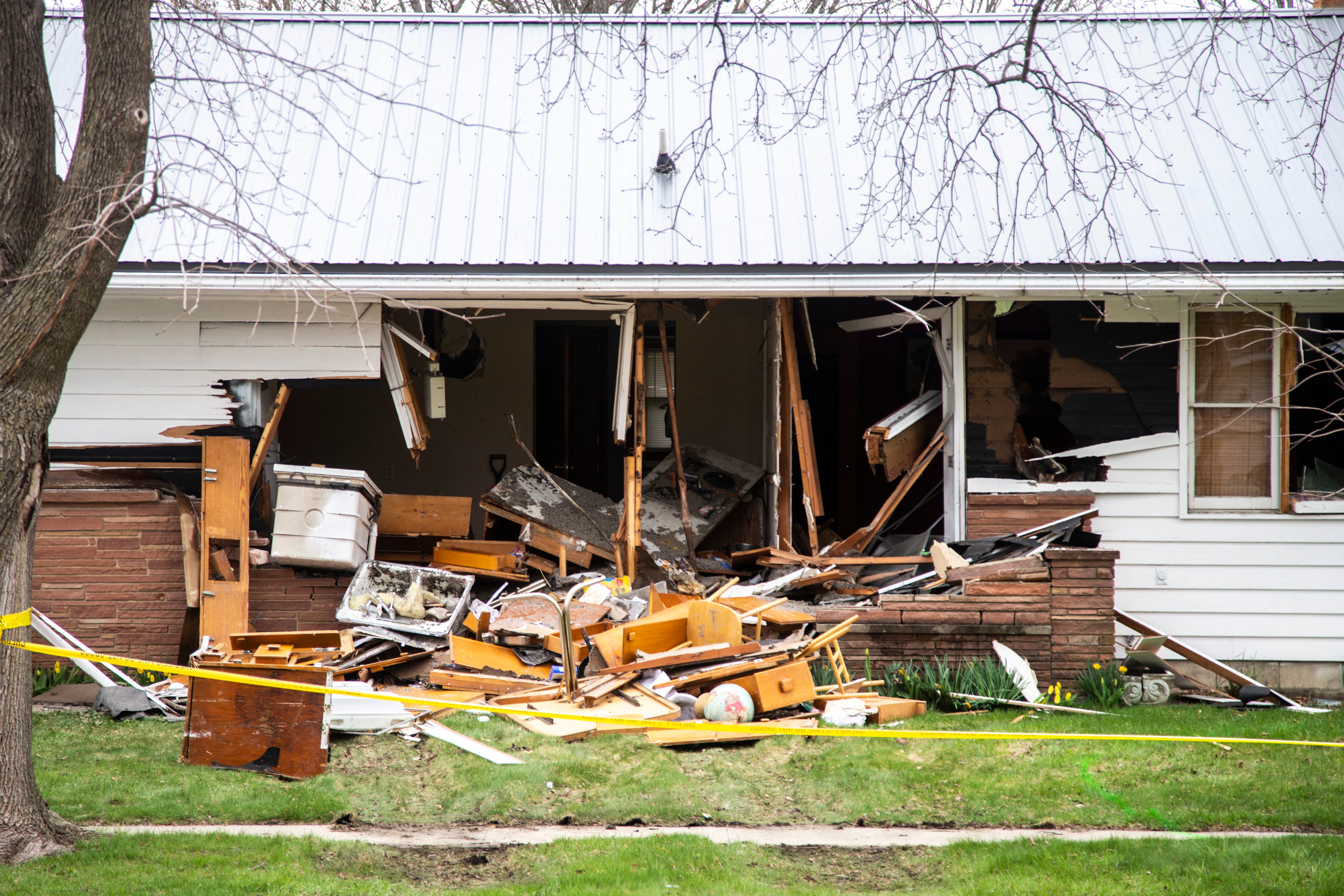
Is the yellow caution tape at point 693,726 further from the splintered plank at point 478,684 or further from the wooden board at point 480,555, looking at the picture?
the wooden board at point 480,555

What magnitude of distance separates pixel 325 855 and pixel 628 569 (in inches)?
166

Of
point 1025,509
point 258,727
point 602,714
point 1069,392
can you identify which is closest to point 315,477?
point 258,727

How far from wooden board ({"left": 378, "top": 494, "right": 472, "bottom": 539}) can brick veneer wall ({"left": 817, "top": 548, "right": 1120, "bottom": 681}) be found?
11.6 ft

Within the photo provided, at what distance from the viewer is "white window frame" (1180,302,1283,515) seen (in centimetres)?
837

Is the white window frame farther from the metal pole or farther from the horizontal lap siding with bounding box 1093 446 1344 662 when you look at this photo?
the metal pole

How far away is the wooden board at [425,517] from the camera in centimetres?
898

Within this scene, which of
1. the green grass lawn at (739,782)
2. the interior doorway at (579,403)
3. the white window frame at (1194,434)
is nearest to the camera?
the green grass lawn at (739,782)

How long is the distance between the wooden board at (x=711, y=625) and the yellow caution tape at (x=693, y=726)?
79 cm

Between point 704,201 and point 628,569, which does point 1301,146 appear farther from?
point 628,569

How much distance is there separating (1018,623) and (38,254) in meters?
6.64

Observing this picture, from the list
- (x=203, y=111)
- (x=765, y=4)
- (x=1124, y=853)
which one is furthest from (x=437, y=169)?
(x=1124, y=853)

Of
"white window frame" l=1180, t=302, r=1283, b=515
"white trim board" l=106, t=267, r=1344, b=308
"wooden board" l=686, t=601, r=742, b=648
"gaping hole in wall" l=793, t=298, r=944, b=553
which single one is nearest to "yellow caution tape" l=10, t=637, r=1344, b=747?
"wooden board" l=686, t=601, r=742, b=648

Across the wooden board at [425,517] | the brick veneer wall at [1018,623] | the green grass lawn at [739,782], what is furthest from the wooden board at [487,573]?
the brick veneer wall at [1018,623]

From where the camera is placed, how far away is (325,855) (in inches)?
186
